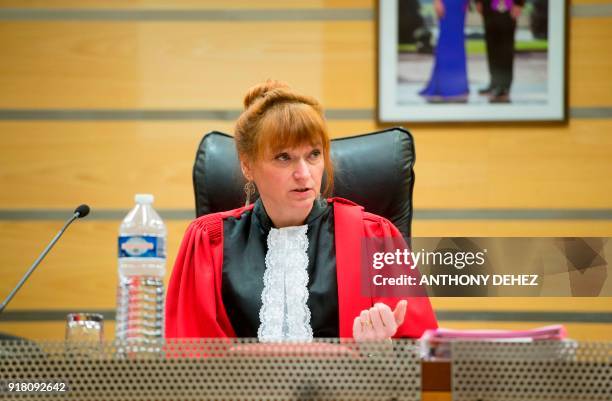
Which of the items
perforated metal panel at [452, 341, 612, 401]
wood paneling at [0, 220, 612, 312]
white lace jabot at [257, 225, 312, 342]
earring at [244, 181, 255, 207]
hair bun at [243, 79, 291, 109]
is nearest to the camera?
perforated metal panel at [452, 341, 612, 401]

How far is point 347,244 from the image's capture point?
87.2 inches

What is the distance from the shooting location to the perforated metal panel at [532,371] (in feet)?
3.48

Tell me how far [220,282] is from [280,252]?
0.18 m

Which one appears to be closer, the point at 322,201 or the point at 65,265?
the point at 322,201

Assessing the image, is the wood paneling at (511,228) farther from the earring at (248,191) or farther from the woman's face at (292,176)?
the woman's face at (292,176)

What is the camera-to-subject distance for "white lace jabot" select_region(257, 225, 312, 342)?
209 cm

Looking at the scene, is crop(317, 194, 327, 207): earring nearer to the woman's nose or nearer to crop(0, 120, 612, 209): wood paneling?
the woman's nose

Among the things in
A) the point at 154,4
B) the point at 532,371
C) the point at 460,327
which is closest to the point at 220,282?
the point at 532,371

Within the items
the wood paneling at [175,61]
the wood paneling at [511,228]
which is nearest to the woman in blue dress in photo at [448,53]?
the wood paneling at [175,61]

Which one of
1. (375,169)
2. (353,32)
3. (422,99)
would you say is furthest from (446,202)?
(375,169)

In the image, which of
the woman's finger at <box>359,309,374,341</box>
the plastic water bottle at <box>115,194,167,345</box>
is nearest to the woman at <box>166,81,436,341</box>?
the woman's finger at <box>359,309,374,341</box>

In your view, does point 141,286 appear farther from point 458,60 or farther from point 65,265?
point 458,60

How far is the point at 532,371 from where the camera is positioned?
3.52ft

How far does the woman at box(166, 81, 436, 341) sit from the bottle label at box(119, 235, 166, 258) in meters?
0.75
